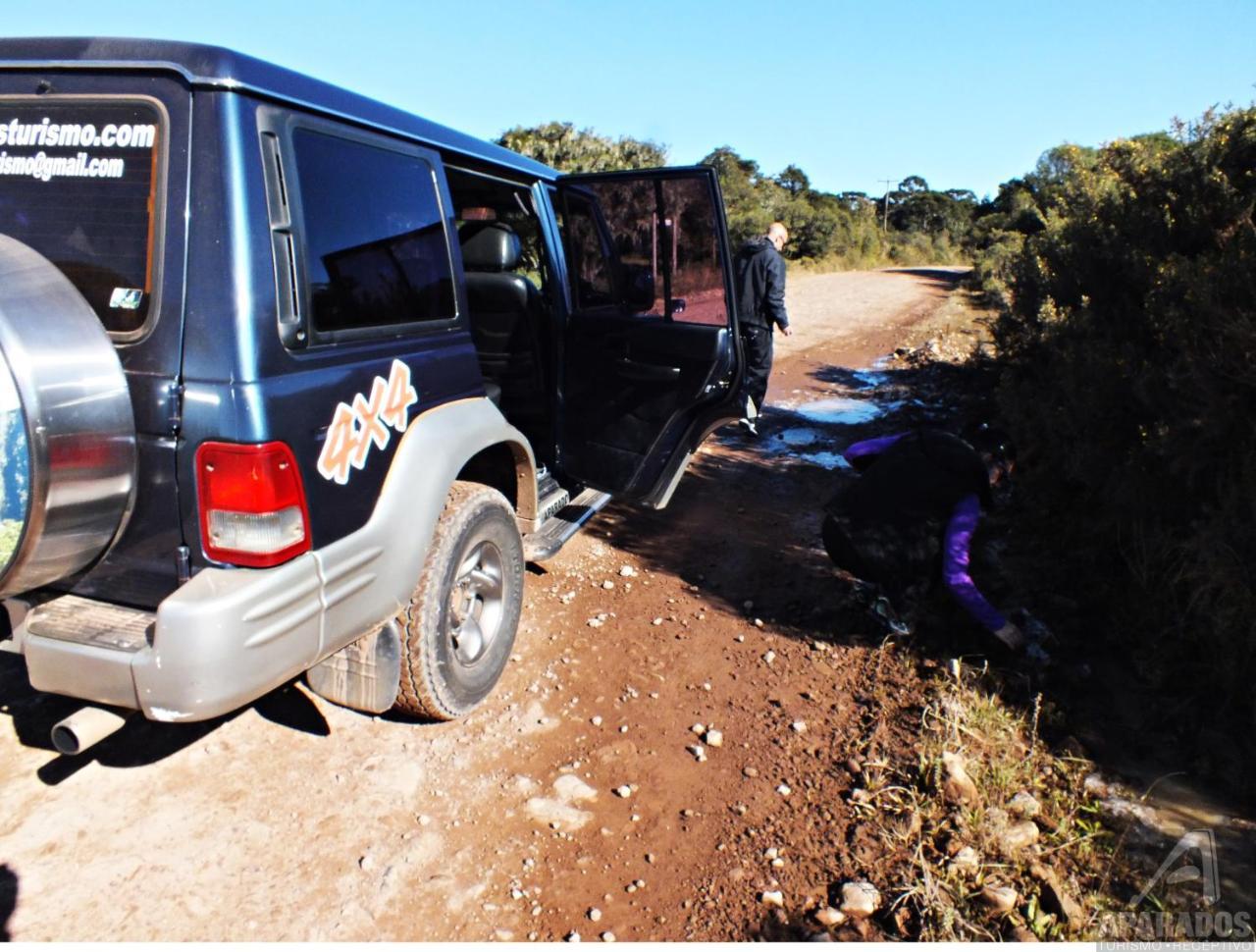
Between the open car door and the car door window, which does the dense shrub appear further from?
the car door window

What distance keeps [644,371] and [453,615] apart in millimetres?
1612

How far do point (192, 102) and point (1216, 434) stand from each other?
3.93 m

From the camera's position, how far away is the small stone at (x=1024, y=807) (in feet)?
9.70

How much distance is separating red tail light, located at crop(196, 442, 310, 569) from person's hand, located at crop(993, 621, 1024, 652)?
114 inches

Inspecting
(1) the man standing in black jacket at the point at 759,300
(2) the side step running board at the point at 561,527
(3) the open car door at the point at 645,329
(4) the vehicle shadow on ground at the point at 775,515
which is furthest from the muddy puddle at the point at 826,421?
(3) the open car door at the point at 645,329

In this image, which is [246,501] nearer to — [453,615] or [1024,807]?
[453,615]

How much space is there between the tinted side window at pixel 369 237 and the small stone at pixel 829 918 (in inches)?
90.9

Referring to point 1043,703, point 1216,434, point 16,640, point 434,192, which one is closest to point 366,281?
point 434,192

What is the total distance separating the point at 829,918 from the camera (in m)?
2.52

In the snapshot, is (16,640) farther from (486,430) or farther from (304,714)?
(486,430)

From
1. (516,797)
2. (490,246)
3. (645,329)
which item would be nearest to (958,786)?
(516,797)

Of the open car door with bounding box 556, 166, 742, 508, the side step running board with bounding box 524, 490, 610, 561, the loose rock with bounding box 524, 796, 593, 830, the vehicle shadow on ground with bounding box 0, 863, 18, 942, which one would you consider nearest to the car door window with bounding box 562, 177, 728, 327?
the open car door with bounding box 556, 166, 742, 508

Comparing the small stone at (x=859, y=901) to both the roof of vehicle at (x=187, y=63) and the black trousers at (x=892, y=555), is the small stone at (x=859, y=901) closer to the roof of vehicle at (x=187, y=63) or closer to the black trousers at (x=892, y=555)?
the black trousers at (x=892, y=555)

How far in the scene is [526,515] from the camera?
13.1 feet
